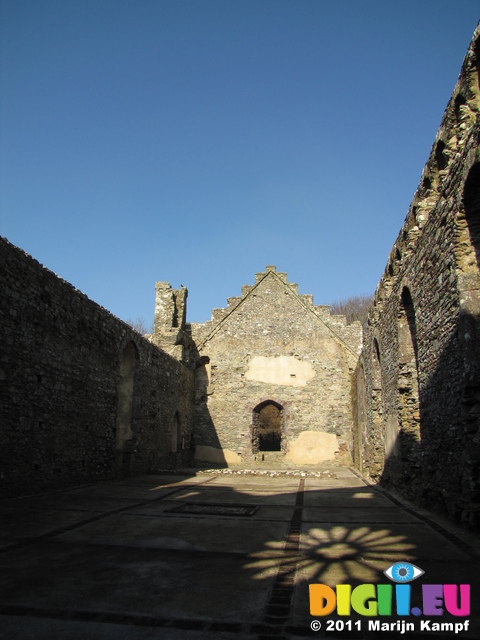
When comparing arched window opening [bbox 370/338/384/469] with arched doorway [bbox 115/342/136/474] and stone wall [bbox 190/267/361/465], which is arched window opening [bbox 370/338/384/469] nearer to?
arched doorway [bbox 115/342/136/474]

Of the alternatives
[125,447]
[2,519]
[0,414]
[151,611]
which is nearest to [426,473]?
[151,611]

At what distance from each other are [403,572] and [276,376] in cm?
1633

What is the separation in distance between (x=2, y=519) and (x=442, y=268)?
234 inches

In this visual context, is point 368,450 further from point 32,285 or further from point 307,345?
point 32,285

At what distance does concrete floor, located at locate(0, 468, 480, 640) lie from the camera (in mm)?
2457

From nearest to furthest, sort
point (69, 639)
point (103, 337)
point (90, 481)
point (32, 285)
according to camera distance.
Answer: point (69, 639) < point (32, 285) < point (90, 481) < point (103, 337)

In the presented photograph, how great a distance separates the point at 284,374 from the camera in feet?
64.3

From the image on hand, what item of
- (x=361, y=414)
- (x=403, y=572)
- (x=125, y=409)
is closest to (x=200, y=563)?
(x=403, y=572)

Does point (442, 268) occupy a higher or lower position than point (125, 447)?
higher

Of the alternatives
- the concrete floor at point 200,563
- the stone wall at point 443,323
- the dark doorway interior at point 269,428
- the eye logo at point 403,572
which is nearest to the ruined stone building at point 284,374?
the stone wall at point 443,323

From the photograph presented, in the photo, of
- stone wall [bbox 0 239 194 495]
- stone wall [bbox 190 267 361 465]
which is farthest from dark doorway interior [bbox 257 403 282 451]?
stone wall [bbox 0 239 194 495]

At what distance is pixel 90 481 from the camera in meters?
9.57

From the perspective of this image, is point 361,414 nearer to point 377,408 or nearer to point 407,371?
point 377,408

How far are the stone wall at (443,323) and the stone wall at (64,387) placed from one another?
6150 millimetres
